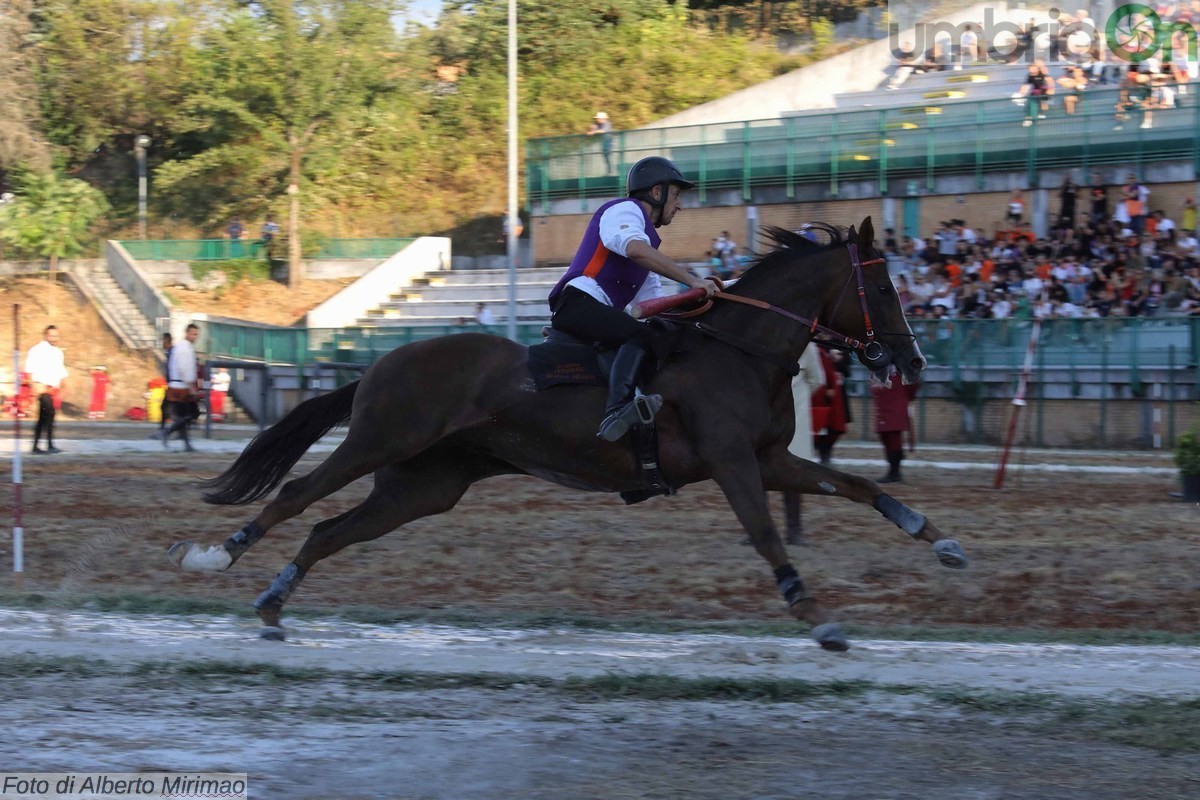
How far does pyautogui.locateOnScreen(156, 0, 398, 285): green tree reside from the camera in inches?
1783

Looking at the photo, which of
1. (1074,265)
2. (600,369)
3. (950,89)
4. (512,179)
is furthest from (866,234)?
(950,89)

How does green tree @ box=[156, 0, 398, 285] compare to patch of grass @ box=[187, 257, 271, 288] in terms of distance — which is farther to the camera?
green tree @ box=[156, 0, 398, 285]

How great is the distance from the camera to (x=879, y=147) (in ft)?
105

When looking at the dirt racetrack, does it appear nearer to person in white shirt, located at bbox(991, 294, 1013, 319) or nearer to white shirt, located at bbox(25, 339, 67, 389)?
white shirt, located at bbox(25, 339, 67, 389)

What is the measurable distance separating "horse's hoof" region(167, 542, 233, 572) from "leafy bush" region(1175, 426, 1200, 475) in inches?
423

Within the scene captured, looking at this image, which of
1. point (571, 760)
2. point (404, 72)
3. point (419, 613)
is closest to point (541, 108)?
point (404, 72)

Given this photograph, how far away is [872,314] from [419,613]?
3629 mm

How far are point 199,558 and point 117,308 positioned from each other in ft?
117

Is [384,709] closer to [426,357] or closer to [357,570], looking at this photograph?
[426,357]

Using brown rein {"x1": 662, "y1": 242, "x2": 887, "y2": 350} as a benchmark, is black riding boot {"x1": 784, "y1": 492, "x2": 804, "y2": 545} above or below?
below

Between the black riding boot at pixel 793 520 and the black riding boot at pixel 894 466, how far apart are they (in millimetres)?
5065

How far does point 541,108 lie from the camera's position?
54.4m

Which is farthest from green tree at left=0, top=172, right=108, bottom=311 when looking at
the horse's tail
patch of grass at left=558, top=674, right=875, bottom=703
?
patch of grass at left=558, top=674, right=875, bottom=703

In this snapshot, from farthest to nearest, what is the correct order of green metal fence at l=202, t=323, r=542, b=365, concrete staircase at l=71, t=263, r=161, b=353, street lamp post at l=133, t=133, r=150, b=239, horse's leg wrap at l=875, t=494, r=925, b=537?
1. street lamp post at l=133, t=133, r=150, b=239
2. concrete staircase at l=71, t=263, r=161, b=353
3. green metal fence at l=202, t=323, r=542, b=365
4. horse's leg wrap at l=875, t=494, r=925, b=537
